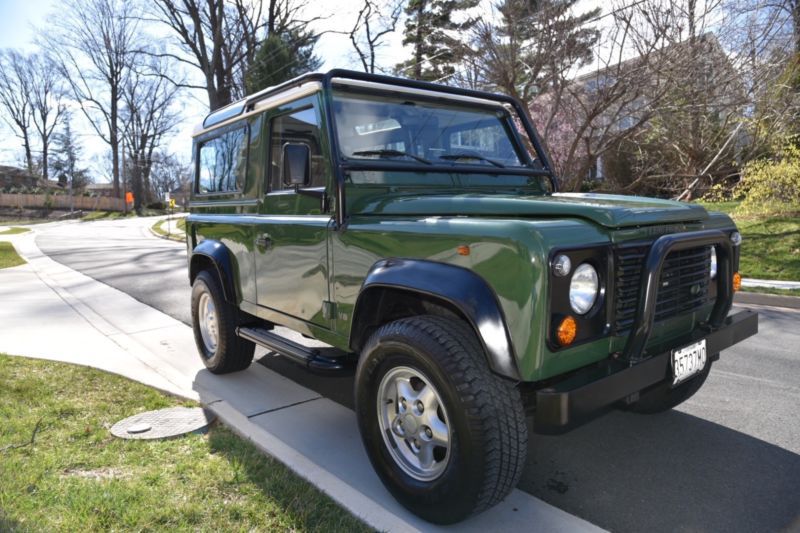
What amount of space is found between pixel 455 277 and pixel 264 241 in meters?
1.77

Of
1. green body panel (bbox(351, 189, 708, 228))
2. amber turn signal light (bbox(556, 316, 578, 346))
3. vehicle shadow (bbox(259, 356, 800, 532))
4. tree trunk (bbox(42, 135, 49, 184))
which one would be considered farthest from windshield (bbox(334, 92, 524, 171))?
tree trunk (bbox(42, 135, 49, 184))

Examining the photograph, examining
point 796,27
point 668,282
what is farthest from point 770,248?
point 668,282

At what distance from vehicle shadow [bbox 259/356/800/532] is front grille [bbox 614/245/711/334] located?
90cm

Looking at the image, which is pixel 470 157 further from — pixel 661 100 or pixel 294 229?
pixel 661 100

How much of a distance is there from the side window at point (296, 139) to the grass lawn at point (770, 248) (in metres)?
8.22

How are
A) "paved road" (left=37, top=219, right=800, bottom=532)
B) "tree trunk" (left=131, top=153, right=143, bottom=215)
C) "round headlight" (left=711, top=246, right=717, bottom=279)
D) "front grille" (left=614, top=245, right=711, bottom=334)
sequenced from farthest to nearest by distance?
"tree trunk" (left=131, top=153, right=143, bottom=215) < "round headlight" (left=711, top=246, right=717, bottom=279) < "paved road" (left=37, top=219, right=800, bottom=532) < "front grille" (left=614, top=245, right=711, bottom=334)

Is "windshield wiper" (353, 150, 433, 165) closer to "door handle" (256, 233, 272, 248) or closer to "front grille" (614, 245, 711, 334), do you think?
"door handle" (256, 233, 272, 248)

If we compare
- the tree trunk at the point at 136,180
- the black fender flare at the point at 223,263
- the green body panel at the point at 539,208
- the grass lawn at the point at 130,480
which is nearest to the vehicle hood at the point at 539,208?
the green body panel at the point at 539,208

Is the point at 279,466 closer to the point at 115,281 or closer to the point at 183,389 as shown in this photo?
the point at 183,389

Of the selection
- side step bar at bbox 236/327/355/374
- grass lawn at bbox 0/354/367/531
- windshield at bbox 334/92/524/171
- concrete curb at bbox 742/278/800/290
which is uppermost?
windshield at bbox 334/92/524/171

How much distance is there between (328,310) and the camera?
3.11 metres

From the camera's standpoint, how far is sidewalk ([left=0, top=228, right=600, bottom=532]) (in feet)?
8.38

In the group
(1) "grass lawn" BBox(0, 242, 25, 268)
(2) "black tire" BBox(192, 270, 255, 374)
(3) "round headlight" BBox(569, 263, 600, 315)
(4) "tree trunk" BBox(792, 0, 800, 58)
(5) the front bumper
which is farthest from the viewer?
(1) "grass lawn" BBox(0, 242, 25, 268)

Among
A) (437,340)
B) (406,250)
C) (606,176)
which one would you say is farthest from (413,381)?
(606,176)
